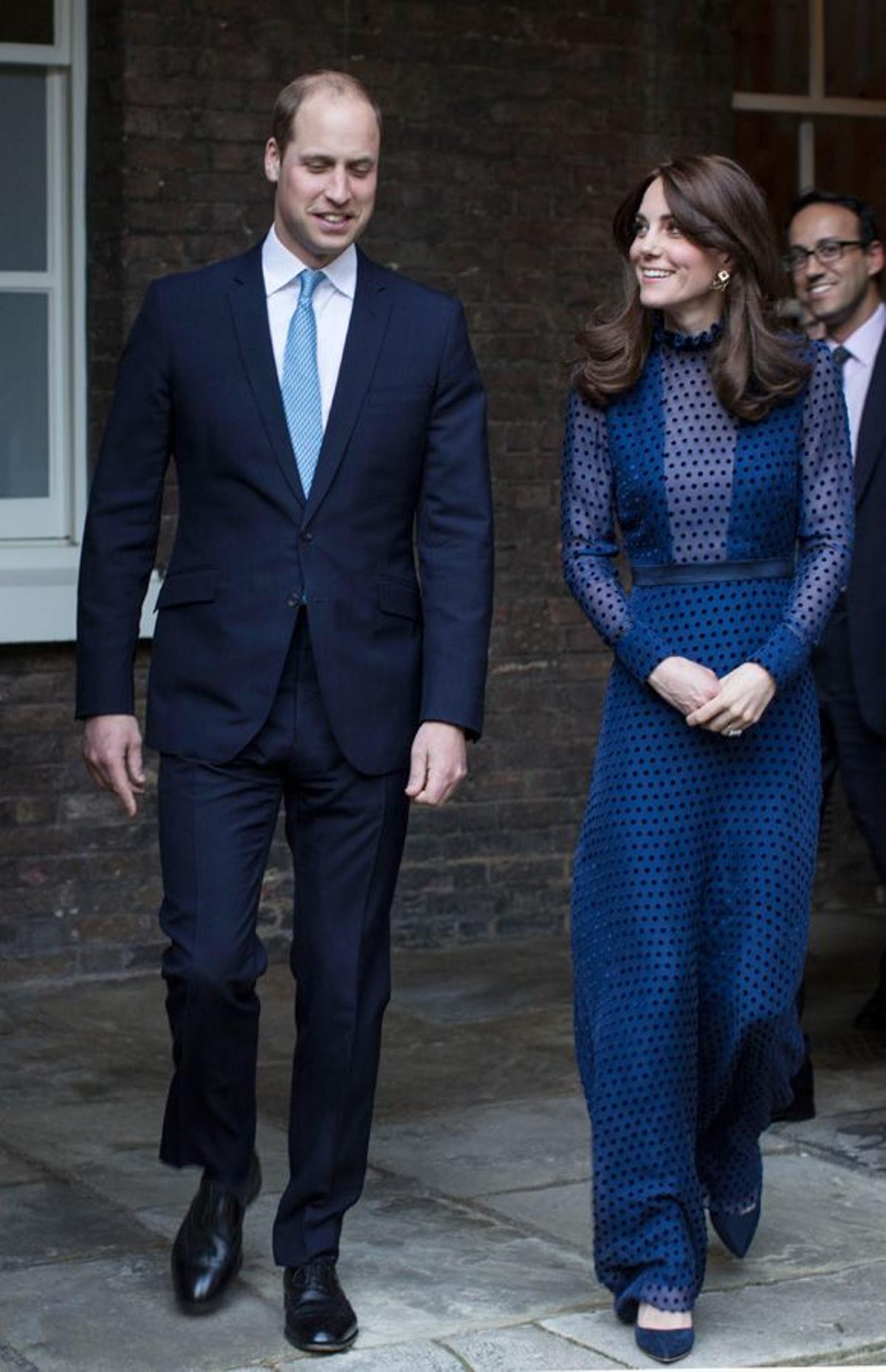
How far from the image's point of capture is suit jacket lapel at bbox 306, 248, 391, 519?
4535 millimetres

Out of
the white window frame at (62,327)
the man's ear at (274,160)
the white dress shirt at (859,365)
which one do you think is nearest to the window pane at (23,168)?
the white window frame at (62,327)

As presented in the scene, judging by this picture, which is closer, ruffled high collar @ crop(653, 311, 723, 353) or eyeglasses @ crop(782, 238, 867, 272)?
ruffled high collar @ crop(653, 311, 723, 353)

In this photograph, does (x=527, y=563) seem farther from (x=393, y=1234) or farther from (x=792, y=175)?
(x=393, y=1234)

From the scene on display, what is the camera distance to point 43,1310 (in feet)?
15.2

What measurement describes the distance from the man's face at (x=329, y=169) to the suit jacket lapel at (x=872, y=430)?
6.98ft

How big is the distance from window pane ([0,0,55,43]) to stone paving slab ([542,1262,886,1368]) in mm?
4274

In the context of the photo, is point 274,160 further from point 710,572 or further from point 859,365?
point 859,365

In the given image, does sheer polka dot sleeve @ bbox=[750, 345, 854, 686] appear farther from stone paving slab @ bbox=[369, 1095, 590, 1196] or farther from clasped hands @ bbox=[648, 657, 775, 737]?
stone paving slab @ bbox=[369, 1095, 590, 1196]

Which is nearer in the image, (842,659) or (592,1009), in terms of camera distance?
(592,1009)

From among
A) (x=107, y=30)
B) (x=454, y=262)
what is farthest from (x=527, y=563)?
(x=107, y=30)

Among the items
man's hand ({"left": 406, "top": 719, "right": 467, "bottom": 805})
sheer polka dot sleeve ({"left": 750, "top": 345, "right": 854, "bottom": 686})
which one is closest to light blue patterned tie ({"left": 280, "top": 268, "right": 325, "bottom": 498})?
man's hand ({"left": 406, "top": 719, "right": 467, "bottom": 805})

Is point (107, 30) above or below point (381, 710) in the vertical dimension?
above

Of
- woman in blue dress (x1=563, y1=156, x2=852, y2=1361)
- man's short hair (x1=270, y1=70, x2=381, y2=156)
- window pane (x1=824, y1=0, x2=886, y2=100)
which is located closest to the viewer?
man's short hair (x1=270, y1=70, x2=381, y2=156)

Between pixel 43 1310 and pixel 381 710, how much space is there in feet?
3.88
